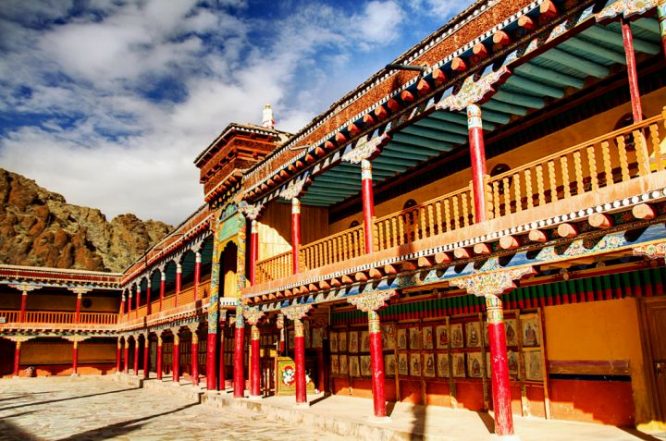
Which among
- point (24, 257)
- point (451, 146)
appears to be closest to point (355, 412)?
point (451, 146)

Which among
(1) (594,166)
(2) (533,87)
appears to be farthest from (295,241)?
(1) (594,166)

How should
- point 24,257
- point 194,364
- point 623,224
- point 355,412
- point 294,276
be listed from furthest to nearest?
1. point 24,257
2. point 194,364
3. point 294,276
4. point 355,412
5. point 623,224

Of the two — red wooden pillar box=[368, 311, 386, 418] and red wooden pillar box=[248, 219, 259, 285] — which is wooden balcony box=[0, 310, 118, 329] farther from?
red wooden pillar box=[368, 311, 386, 418]

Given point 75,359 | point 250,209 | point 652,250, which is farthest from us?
point 75,359

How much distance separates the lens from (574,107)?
9.73 metres

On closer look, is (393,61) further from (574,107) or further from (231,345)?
(231,345)

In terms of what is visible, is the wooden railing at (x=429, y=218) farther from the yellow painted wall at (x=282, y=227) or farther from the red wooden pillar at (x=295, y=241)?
the yellow painted wall at (x=282, y=227)

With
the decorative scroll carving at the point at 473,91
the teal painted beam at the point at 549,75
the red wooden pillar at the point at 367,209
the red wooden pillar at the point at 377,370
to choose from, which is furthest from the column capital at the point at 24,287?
the teal painted beam at the point at 549,75

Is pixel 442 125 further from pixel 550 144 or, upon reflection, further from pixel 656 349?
pixel 656 349

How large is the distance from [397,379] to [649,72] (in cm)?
845

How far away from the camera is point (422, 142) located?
37.5 feet

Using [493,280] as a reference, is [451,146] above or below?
above

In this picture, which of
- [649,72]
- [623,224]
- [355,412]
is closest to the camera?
[623,224]

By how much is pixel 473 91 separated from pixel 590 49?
67.1 inches
